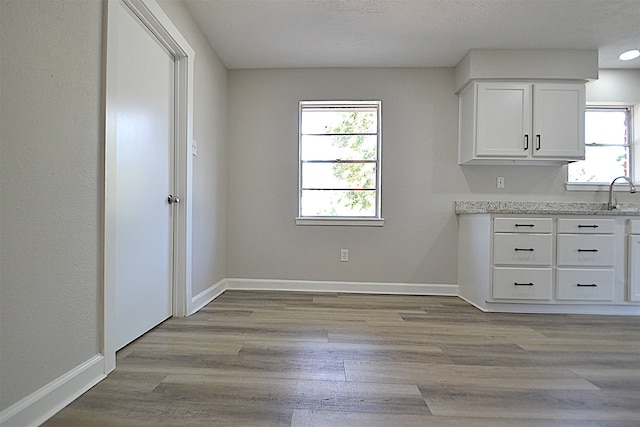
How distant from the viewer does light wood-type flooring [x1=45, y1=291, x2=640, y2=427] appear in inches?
50.2

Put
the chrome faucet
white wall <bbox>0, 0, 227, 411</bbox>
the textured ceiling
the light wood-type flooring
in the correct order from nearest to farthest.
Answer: white wall <bbox>0, 0, 227, 411</bbox> → the light wood-type flooring → the textured ceiling → the chrome faucet

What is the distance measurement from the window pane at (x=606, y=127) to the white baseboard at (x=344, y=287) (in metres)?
2.09

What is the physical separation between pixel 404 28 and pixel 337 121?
110cm

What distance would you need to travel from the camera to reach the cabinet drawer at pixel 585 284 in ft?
9.26

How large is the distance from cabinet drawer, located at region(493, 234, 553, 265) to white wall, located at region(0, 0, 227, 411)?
284 cm

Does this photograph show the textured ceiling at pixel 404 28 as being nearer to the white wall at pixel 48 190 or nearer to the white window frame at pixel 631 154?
the white window frame at pixel 631 154

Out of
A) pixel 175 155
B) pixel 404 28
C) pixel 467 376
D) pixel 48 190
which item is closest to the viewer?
pixel 48 190

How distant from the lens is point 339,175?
3.54 metres

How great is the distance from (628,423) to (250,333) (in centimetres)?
182

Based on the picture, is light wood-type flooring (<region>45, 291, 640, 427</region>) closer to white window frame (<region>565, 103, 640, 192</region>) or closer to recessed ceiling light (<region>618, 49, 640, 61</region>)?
white window frame (<region>565, 103, 640, 192</region>)

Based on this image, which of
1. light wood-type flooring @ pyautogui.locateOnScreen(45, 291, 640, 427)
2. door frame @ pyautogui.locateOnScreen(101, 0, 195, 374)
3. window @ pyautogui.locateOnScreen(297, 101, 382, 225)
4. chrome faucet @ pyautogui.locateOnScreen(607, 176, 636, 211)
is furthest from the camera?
window @ pyautogui.locateOnScreen(297, 101, 382, 225)

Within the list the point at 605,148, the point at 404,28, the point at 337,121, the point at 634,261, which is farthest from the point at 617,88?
the point at 337,121

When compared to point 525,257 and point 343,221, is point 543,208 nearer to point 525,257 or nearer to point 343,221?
point 525,257

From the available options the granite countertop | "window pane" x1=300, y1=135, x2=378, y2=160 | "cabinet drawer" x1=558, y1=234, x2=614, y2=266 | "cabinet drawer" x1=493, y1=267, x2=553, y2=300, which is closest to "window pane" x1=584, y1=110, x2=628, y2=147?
the granite countertop
